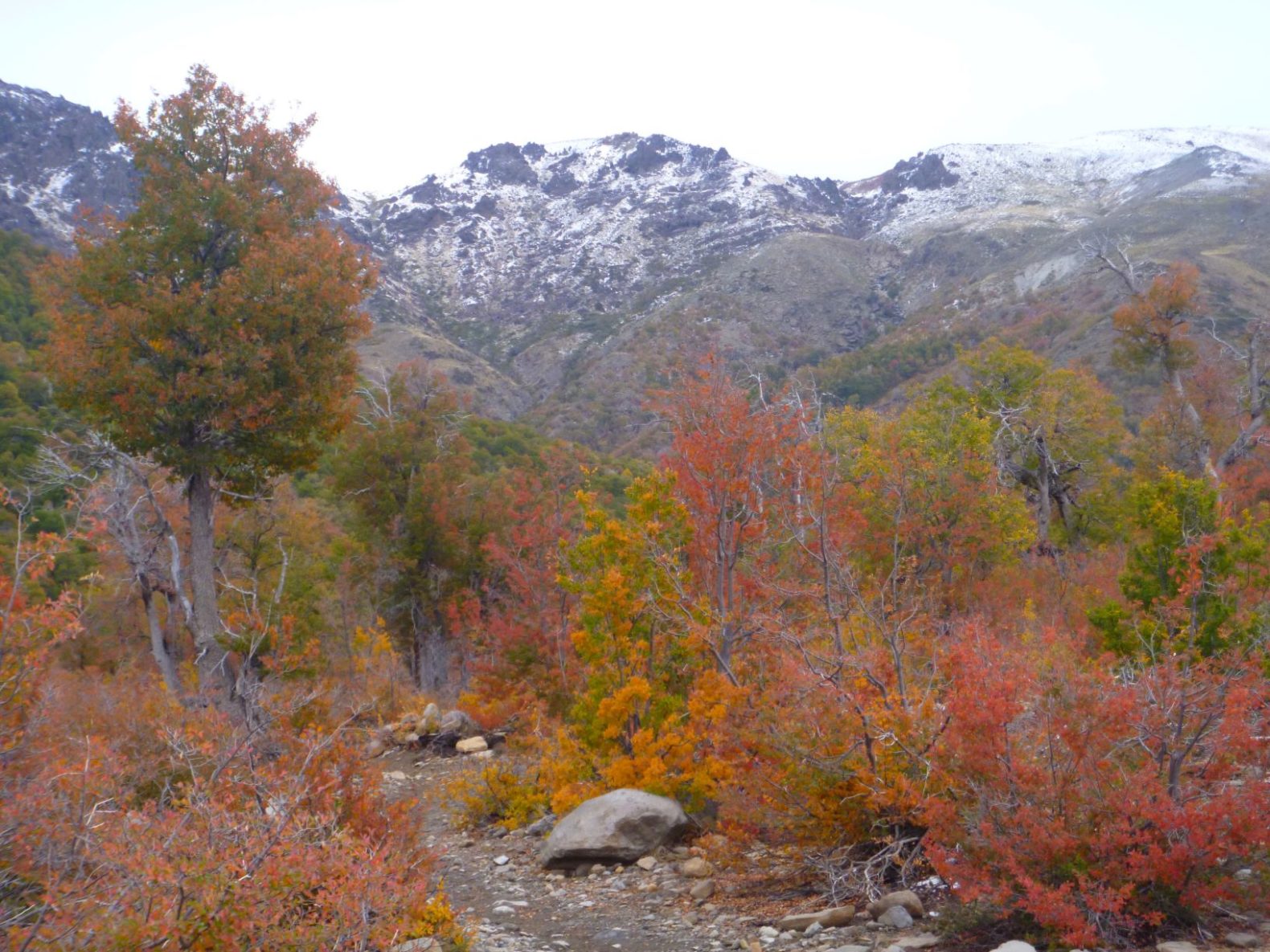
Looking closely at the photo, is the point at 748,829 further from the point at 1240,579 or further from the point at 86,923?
the point at 1240,579

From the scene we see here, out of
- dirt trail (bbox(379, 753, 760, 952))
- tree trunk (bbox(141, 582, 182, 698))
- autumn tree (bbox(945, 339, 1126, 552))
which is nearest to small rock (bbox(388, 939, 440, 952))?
dirt trail (bbox(379, 753, 760, 952))

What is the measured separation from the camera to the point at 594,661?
946 centimetres

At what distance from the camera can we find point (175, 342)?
8.80 metres

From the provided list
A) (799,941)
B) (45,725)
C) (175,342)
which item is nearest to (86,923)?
(45,725)

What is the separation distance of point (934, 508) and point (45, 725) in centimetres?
1557

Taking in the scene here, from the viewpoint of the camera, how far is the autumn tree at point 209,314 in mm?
8641

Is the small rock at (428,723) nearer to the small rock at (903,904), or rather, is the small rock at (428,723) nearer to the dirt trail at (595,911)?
the dirt trail at (595,911)

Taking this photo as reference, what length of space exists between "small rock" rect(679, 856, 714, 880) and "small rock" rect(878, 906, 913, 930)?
206cm

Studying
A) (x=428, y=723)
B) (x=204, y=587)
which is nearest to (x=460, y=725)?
(x=428, y=723)

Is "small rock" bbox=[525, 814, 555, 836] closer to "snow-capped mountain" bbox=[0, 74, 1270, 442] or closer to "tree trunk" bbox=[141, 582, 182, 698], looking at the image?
"tree trunk" bbox=[141, 582, 182, 698]

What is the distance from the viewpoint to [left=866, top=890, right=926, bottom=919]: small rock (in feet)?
19.5

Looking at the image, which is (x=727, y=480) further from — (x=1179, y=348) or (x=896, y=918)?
(x=1179, y=348)

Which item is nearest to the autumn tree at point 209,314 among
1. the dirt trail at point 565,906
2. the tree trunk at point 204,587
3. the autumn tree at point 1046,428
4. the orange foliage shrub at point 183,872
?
the tree trunk at point 204,587

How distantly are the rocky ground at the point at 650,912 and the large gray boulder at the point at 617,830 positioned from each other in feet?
0.41
